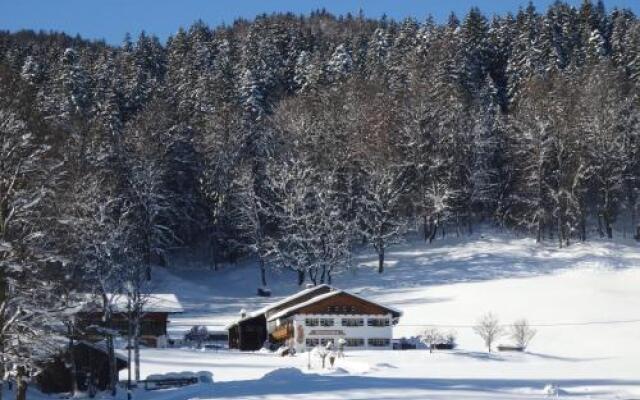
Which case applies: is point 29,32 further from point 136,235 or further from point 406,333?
point 406,333

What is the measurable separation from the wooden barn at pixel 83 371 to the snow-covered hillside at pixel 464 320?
3.89 metres

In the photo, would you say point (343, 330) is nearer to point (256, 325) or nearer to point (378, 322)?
point (378, 322)

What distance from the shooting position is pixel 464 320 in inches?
2124

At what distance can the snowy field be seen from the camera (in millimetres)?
29641

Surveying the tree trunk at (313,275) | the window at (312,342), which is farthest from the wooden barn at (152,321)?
the tree trunk at (313,275)

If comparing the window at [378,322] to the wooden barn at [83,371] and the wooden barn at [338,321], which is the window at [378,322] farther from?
the wooden barn at [83,371]

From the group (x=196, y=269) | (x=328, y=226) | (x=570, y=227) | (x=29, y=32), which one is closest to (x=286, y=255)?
(x=328, y=226)

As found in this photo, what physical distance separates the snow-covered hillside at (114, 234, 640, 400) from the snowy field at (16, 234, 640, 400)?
0.08m

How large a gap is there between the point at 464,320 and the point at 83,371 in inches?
985

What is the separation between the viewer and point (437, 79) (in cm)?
8544

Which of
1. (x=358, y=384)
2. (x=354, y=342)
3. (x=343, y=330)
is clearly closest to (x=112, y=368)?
(x=358, y=384)

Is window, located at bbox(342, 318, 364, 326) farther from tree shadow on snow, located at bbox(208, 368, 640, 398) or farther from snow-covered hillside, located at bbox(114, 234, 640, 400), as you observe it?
tree shadow on snow, located at bbox(208, 368, 640, 398)

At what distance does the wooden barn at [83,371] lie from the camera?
1431 inches

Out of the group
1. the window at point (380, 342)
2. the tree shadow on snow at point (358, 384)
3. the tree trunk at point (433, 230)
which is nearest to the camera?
the tree shadow on snow at point (358, 384)
